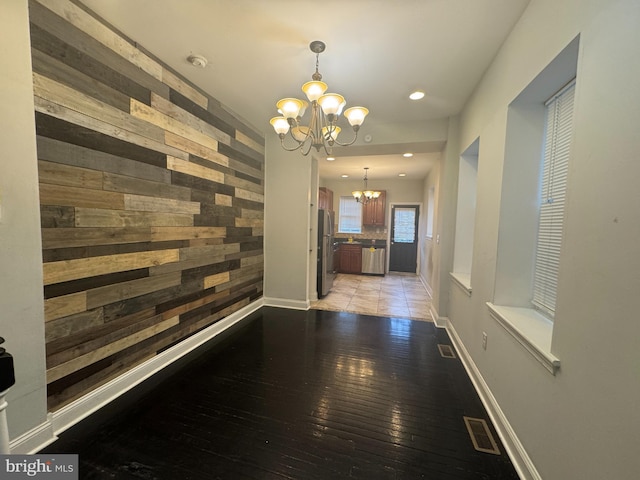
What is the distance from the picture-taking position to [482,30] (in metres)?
1.83

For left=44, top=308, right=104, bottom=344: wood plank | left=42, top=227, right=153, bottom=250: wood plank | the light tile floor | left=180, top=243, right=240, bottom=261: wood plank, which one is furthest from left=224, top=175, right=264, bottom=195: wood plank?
the light tile floor

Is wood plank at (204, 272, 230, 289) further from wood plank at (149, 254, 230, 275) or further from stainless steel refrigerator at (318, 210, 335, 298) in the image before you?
stainless steel refrigerator at (318, 210, 335, 298)

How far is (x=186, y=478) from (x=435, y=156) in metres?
5.47

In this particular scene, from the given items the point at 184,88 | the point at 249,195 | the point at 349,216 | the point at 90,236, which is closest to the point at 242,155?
the point at 249,195

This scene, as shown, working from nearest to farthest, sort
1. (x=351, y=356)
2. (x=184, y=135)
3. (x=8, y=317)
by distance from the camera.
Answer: (x=8, y=317) < (x=184, y=135) < (x=351, y=356)

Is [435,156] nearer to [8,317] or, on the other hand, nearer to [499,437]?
[499,437]

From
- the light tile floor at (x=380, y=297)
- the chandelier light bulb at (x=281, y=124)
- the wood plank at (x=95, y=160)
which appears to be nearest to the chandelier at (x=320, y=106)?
the chandelier light bulb at (x=281, y=124)

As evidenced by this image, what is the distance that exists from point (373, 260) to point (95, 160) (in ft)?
20.4

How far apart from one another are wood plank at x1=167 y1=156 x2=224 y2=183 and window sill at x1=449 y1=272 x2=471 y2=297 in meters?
2.93

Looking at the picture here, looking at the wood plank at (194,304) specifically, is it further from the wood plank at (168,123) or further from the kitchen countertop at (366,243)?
the kitchen countertop at (366,243)

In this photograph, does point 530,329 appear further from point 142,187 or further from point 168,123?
point 168,123

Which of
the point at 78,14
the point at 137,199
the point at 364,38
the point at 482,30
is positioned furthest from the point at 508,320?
the point at 78,14

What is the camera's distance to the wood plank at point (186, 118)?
87.3 inches

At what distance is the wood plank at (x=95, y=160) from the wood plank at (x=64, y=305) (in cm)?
78
